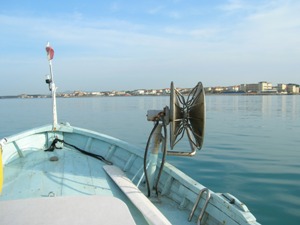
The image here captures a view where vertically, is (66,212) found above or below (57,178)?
above

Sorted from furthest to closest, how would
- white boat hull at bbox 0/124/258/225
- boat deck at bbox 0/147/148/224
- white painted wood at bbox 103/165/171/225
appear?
boat deck at bbox 0/147/148/224
white boat hull at bbox 0/124/258/225
white painted wood at bbox 103/165/171/225

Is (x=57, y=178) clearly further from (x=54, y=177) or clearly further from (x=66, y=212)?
(x=66, y=212)

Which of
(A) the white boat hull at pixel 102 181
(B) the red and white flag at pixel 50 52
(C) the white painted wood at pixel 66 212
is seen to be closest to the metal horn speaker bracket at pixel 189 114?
(A) the white boat hull at pixel 102 181

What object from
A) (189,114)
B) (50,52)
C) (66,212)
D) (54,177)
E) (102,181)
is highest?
(50,52)

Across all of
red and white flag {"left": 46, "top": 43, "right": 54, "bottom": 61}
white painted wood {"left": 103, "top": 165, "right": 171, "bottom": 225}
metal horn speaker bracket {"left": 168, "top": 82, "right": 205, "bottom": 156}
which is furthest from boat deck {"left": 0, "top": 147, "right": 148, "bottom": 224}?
red and white flag {"left": 46, "top": 43, "right": 54, "bottom": 61}

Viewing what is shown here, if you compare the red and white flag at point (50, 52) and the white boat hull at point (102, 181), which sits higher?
the red and white flag at point (50, 52)

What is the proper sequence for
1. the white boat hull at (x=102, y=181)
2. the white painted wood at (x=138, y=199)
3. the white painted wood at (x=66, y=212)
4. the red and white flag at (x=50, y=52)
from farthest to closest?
the red and white flag at (x=50, y=52) < the white boat hull at (x=102, y=181) < the white painted wood at (x=138, y=199) < the white painted wood at (x=66, y=212)

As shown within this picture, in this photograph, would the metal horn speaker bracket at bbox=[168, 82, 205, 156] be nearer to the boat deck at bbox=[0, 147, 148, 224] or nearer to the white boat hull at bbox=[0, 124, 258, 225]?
the white boat hull at bbox=[0, 124, 258, 225]

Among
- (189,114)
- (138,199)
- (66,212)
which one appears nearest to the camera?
→ (66,212)

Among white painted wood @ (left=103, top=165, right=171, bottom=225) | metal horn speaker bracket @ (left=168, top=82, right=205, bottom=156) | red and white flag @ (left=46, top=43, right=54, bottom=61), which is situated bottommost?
white painted wood @ (left=103, top=165, right=171, bottom=225)

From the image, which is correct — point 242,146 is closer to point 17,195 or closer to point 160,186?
point 160,186

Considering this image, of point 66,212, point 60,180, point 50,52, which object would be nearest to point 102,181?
point 60,180

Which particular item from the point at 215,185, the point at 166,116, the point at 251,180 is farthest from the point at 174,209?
the point at 251,180

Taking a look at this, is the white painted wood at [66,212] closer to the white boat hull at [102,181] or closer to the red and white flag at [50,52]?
the white boat hull at [102,181]
